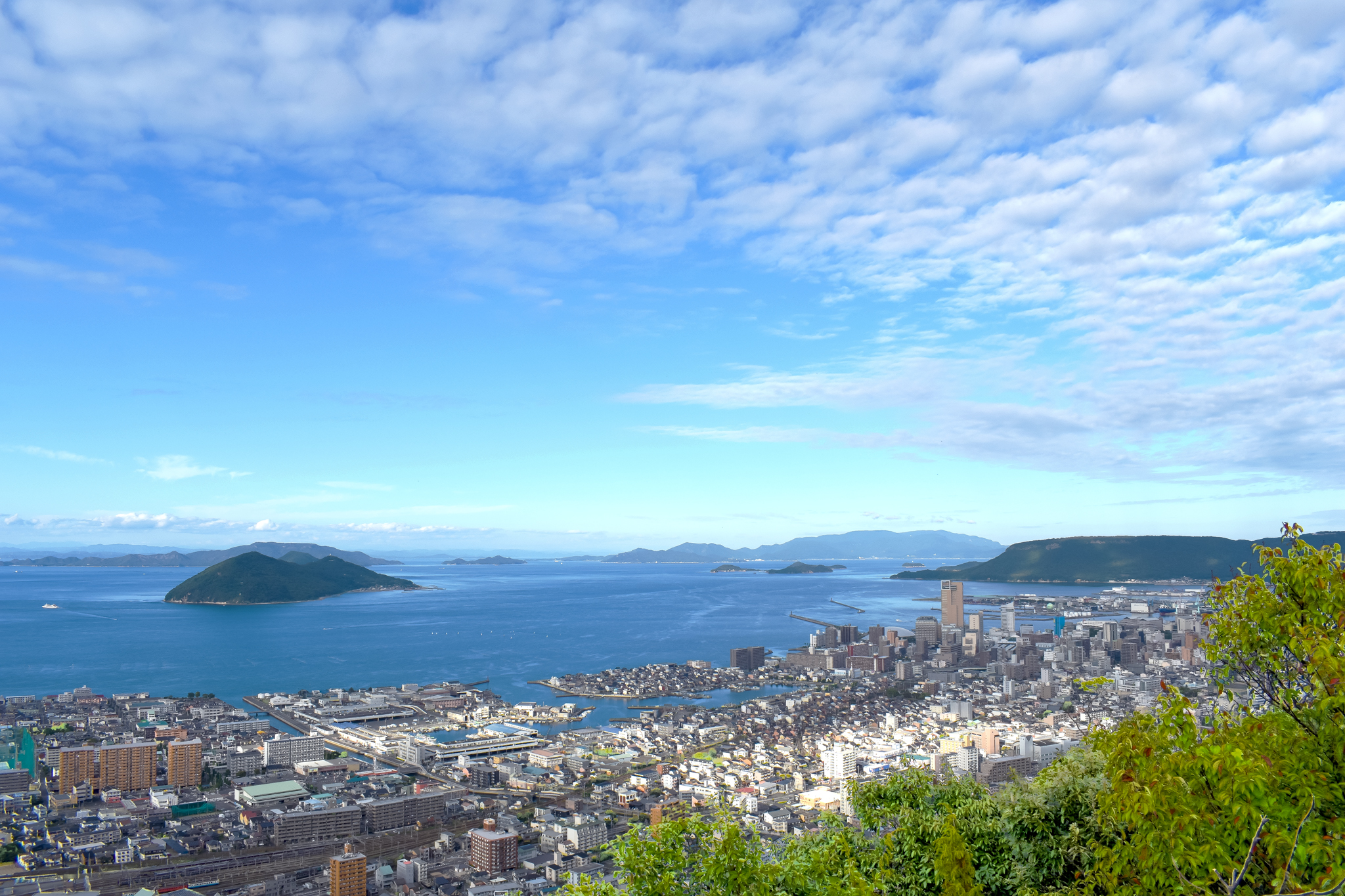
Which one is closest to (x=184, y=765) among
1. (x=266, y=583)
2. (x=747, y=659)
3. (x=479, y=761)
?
(x=479, y=761)

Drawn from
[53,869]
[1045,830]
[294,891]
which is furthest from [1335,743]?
[53,869]

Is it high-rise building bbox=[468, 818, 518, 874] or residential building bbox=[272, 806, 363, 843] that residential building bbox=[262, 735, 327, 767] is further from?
high-rise building bbox=[468, 818, 518, 874]

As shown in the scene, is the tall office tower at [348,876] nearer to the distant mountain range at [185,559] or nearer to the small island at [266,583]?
the small island at [266,583]

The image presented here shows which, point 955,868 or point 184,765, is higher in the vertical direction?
point 955,868

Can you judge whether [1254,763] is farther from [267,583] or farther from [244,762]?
[267,583]

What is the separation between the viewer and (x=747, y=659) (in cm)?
2825

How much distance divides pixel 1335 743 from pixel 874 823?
2716mm

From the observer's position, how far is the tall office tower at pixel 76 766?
46.5ft

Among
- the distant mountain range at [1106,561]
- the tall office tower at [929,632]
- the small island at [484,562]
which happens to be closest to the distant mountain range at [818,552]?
the small island at [484,562]

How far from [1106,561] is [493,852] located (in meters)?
73.6

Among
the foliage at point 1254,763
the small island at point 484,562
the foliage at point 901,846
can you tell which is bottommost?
the small island at point 484,562

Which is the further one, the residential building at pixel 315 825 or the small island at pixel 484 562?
the small island at pixel 484 562

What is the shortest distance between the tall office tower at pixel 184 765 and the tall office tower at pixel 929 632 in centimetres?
2600

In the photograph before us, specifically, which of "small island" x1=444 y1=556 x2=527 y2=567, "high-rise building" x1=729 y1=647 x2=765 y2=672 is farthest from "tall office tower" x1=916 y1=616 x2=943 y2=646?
"small island" x1=444 y1=556 x2=527 y2=567
